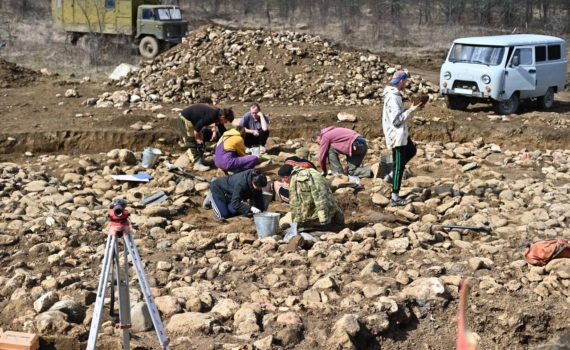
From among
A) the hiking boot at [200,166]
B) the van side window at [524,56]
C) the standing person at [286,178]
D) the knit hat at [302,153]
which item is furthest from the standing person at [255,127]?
the van side window at [524,56]

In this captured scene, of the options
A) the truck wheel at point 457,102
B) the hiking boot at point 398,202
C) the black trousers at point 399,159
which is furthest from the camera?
the truck wheel at point 457,102

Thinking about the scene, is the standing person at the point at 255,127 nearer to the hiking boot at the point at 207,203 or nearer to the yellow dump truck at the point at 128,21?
the hiking boot at the point at 207,203

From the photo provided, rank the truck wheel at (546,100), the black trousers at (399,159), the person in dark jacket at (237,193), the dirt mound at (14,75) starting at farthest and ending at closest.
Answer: the dirt mound at (14,75) < the truck wheel at (546,100) < the black trousers at (399,159) < the person in dark jacket at (237,193)

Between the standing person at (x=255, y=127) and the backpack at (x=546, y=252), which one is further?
the standing person at (x=255, y=127)

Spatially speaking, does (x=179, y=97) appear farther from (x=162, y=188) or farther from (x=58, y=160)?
(x=162, y=188)

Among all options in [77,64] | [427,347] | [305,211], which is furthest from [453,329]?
[77,64]

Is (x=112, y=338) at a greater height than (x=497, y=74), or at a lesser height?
lesser

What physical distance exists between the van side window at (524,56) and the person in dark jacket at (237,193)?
→ 7.69m

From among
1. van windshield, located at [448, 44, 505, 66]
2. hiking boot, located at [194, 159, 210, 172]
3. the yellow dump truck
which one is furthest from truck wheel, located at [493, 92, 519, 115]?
the yellow dump truck

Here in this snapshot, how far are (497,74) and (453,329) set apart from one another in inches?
341

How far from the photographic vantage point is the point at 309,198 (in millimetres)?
7137

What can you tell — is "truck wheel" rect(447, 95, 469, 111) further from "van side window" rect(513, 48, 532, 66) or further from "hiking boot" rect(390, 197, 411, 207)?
"hiking boot" rect(390, 197, 411, 207)

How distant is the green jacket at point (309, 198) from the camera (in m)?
7.08

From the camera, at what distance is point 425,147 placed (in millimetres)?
11477
